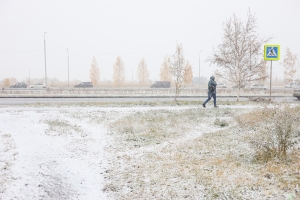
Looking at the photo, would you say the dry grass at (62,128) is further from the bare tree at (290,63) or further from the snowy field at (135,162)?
the bare tree at (290,63)

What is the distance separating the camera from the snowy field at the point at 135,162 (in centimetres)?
538

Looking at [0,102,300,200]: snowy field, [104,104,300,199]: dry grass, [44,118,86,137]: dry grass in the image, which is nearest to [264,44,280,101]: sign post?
[104,104,300,199]: dry grass

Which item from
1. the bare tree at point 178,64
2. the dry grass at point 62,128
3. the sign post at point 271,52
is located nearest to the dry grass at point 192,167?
the dry grass at point 62,128

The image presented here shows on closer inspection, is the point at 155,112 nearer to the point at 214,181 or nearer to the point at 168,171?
the point at 168,171

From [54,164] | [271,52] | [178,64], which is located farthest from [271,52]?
[54,164]

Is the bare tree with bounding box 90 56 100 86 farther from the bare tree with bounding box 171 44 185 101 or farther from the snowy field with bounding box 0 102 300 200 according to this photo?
the snowy field with bounding box 0 102 300 200

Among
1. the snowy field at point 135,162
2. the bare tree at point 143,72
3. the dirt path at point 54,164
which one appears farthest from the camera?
the bare tree at point 143,72

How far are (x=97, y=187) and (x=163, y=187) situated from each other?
5.45 feet

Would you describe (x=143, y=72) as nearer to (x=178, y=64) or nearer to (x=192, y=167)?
(x=178, y=64)

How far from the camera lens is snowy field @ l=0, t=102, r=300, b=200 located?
17.7ft

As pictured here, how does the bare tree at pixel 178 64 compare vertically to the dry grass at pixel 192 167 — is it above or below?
above

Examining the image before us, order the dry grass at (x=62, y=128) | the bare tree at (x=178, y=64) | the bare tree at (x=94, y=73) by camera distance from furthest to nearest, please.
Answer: the bare tree at (x=94, y=73)
the bare tree at (x=178, y=64)
the dry grass at (x=62, y=128)

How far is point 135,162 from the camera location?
7328 mm

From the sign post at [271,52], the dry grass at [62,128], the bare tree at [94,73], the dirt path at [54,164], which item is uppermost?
the bare tree at [94,73]
